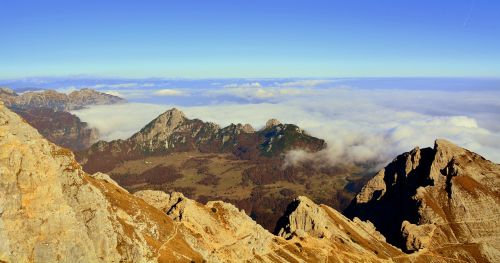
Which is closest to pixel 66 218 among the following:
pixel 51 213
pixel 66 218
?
pixel 66 218

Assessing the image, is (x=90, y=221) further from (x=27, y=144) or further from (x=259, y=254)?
(x=259, y=254)

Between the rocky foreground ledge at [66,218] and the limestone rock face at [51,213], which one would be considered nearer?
the limestone rock face at [51,213]

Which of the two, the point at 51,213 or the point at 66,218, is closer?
the point at 51,213

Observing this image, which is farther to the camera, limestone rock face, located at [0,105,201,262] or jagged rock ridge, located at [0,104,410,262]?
jagged rock ridge, located at [0,104,410,262]

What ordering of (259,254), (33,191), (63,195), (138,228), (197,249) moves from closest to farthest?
(33,191)
(63,195)
(138,228)
(197,249)
(259,254)

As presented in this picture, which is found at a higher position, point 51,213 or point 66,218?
point 51,213

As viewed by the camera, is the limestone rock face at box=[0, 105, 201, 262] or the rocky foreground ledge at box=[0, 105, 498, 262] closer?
the limestone rock face at box=[0, 105, 201, 262]

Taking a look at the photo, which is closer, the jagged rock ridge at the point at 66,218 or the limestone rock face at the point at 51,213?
the limestone rock face at the point at 51,213

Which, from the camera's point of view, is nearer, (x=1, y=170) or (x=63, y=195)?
(x=1, y=170)

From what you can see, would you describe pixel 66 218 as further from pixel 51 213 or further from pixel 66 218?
pixel 51 213

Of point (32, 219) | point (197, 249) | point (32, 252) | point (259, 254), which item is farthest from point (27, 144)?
point (259, 254)

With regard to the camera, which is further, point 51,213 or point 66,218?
point 66,218
